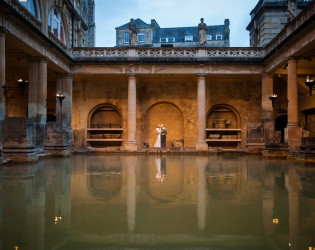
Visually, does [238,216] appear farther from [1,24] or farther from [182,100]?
[182,100]

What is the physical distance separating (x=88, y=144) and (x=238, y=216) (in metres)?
21.8

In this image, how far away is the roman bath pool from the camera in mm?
3412

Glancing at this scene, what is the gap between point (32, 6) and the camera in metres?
16.1

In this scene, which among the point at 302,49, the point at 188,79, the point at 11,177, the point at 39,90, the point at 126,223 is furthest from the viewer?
the point at 188,79

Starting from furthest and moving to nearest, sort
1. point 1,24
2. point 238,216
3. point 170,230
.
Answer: point 1,24 < point 238,216 < point 170,230

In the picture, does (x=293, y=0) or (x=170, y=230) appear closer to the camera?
(x=170, y=230)

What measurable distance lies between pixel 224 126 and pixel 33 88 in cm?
1510

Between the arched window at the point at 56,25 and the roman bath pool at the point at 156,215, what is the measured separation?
13.7 meters

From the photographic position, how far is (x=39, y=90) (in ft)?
54.7

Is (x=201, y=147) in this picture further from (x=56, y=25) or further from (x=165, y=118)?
(x=56, y=25)

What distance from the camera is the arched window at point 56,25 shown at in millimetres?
18406

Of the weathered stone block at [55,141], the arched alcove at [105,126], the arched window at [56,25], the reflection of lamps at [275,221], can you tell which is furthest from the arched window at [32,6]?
the reflection of lamps at [275,221]

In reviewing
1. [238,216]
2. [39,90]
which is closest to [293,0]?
[39,90]

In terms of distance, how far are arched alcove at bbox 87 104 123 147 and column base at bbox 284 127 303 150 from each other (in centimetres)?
1259
